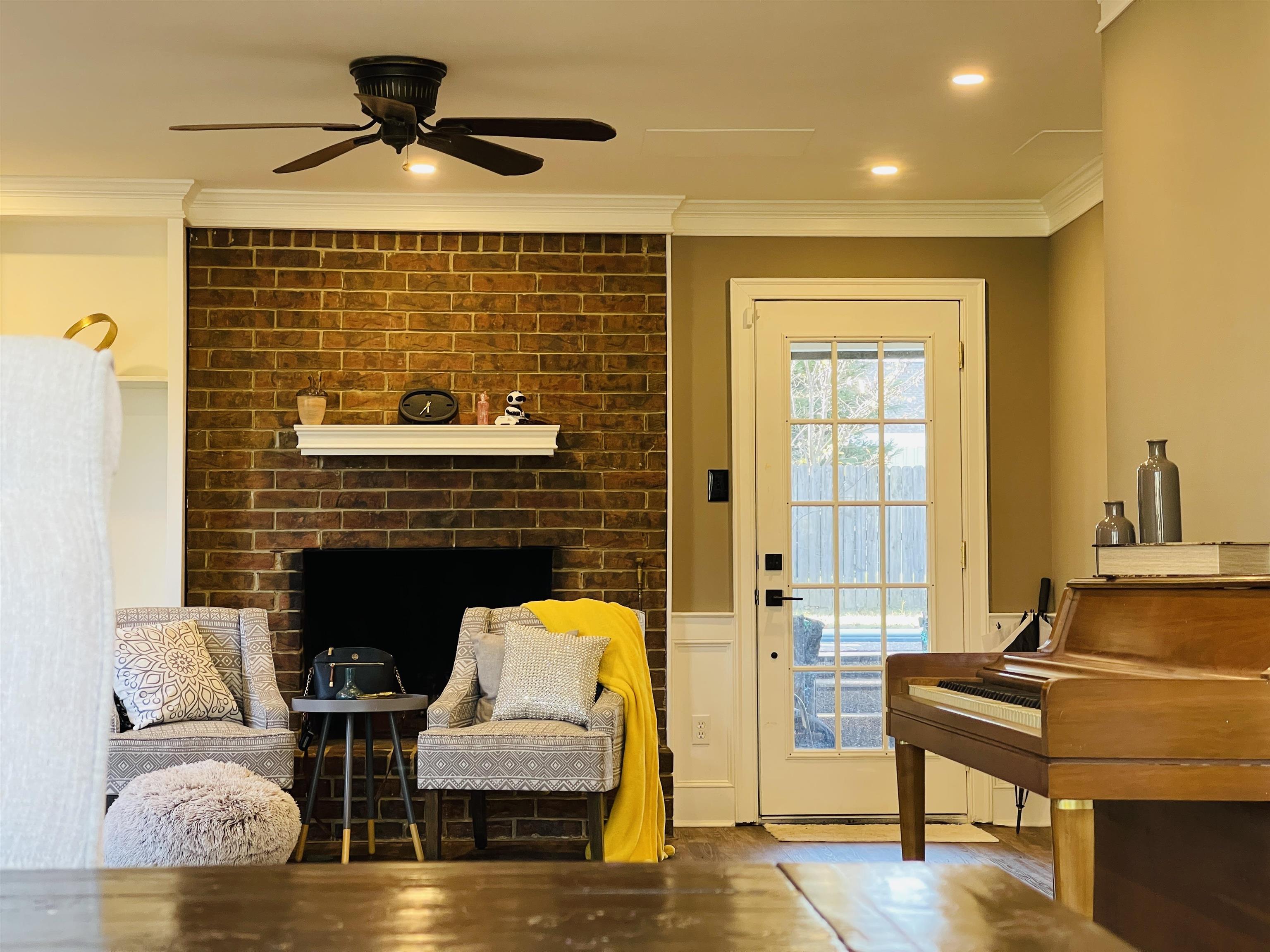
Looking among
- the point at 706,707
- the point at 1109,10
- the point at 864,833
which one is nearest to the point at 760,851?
the point at 864,833

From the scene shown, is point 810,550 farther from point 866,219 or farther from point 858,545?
point 866,219

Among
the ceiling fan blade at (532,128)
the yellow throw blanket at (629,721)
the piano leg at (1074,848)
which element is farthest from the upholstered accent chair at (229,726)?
the piano leg at (1074,848)

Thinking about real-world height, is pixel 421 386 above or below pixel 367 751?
above

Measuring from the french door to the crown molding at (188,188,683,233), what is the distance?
73 cm

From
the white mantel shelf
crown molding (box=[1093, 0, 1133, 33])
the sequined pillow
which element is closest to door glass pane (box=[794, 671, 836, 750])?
the sequined pillow

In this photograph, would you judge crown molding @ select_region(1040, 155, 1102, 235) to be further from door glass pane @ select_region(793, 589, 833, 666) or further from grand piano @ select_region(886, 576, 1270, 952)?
grand piano @ select_region(886, 576, 1270, 952)

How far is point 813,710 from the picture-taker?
516cm

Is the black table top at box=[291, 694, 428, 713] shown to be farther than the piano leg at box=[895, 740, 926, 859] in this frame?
Yes

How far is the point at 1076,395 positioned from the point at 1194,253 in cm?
244

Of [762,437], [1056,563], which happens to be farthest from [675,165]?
[1056,563]

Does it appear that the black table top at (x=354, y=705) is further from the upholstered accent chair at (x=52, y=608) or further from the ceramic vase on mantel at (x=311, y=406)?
the upholstered accent chair at (x=52, y=608)

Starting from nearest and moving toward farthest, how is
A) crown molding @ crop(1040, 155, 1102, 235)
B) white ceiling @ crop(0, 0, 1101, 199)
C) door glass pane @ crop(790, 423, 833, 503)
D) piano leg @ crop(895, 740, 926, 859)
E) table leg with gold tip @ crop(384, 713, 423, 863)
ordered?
1. piano leg @ crop(895, 740, 926, 859)
2. white ceiling @ crop(0, 0, 1101, 199)
3. table leg with gold tip @ crop(384, 713, 423, 863)
4. crown molding @ crop(1040, 155, 1102, 235)
5. door glass pane @ crop(790, 423, 833, 503)

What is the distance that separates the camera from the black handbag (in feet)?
12.8

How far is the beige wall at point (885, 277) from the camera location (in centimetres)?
517
